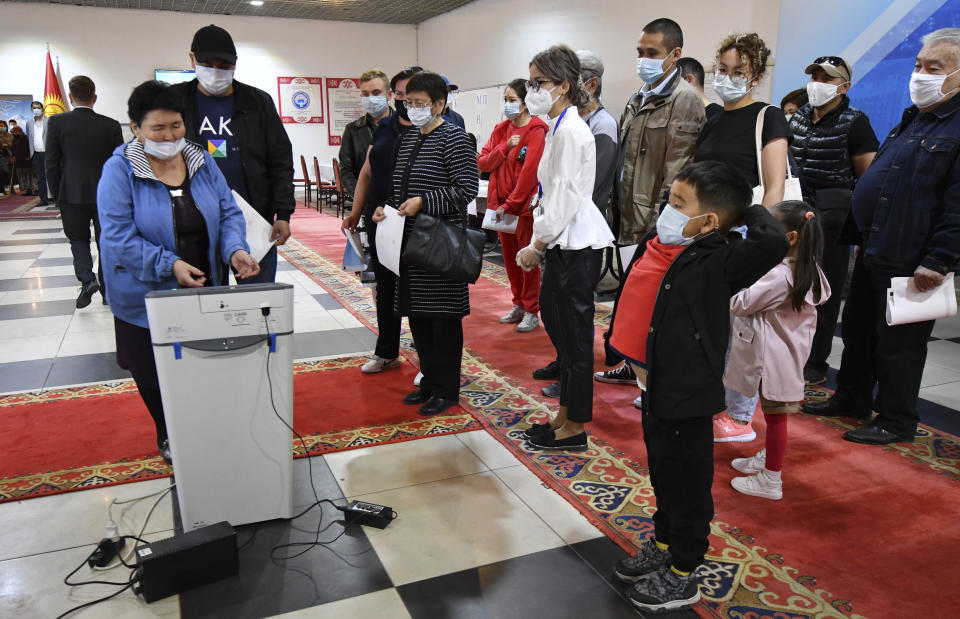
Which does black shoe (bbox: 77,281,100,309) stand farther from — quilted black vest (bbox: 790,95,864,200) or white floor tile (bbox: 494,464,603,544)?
quilted black vest (bbox: 790,95,864,200)

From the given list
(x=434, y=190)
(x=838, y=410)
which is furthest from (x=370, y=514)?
(x=838, y=410)

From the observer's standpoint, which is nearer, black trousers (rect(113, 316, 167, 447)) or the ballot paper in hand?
black trousers (rect(113, 316, 167, 447))

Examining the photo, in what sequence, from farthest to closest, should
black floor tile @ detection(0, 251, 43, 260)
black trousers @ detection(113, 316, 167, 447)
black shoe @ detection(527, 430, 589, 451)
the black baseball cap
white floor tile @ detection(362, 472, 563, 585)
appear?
black floor tile @ detection(0, 251, 43, 260) < black shoe @ detection(527, 430, 589, 451) < the black baseball cap < black trousers @ detection(113, 316, 167, 447) < white floor tile @ detection(362, 472, 563, 585)

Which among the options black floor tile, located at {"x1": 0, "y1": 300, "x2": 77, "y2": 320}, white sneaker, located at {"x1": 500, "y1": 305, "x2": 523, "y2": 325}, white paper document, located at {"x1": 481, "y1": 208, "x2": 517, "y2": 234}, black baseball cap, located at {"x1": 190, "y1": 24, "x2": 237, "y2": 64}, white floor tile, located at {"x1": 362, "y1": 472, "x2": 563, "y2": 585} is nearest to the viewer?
white floor tile, located at {"x1": 362, "y1": 472, "x2": 563, "y2": 585}

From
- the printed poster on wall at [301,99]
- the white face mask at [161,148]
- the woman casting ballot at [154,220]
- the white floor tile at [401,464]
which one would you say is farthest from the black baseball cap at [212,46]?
the printed poster on wall at [301,99]

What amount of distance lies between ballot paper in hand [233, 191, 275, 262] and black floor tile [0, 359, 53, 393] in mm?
1573

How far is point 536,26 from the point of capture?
1009cm

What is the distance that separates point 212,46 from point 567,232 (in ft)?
5.01

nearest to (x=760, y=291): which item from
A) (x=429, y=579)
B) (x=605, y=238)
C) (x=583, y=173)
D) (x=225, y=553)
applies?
(x=605, y=238)

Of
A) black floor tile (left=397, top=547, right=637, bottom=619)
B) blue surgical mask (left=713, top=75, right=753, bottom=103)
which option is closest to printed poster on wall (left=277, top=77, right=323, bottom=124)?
blue surgical mask (left=713, top=75, right=753, bottom=103)

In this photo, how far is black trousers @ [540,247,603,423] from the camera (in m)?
2.51

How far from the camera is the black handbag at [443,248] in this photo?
2.74m

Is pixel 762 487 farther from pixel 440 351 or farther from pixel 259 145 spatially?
pixel 259 145

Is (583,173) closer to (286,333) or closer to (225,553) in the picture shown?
(286,333)
